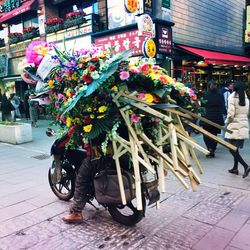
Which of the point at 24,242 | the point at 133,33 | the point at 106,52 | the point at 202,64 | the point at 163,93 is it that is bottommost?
the point at 24,242

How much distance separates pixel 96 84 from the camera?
2.79 meters

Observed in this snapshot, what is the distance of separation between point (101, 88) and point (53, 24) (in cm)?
1238

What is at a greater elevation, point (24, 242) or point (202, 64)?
point (202, 64)

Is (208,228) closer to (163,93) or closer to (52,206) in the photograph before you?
(163,93)

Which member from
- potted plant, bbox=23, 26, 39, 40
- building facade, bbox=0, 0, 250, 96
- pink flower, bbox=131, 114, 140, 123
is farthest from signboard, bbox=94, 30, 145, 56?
pink flower, bbox=131, 114, 140, 123

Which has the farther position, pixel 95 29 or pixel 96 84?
pixel 95 29

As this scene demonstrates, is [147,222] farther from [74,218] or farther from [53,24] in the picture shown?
[53,24]

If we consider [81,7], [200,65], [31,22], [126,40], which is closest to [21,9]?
[31,22]

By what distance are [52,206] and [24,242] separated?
3.23 feet

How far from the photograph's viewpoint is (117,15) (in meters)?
11.5

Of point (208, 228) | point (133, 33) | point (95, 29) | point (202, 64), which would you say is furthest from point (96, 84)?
point (202, 64)

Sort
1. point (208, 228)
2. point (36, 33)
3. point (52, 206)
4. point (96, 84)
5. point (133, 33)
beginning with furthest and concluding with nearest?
1. point (36, 33)
2. point (133, 33)
3. point (52, 206)
4. point (208, 228)
5. point (96, 84)

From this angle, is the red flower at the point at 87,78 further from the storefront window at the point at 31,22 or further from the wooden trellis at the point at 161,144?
the storefront window at the point at 31,22

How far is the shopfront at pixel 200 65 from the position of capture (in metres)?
11.3
